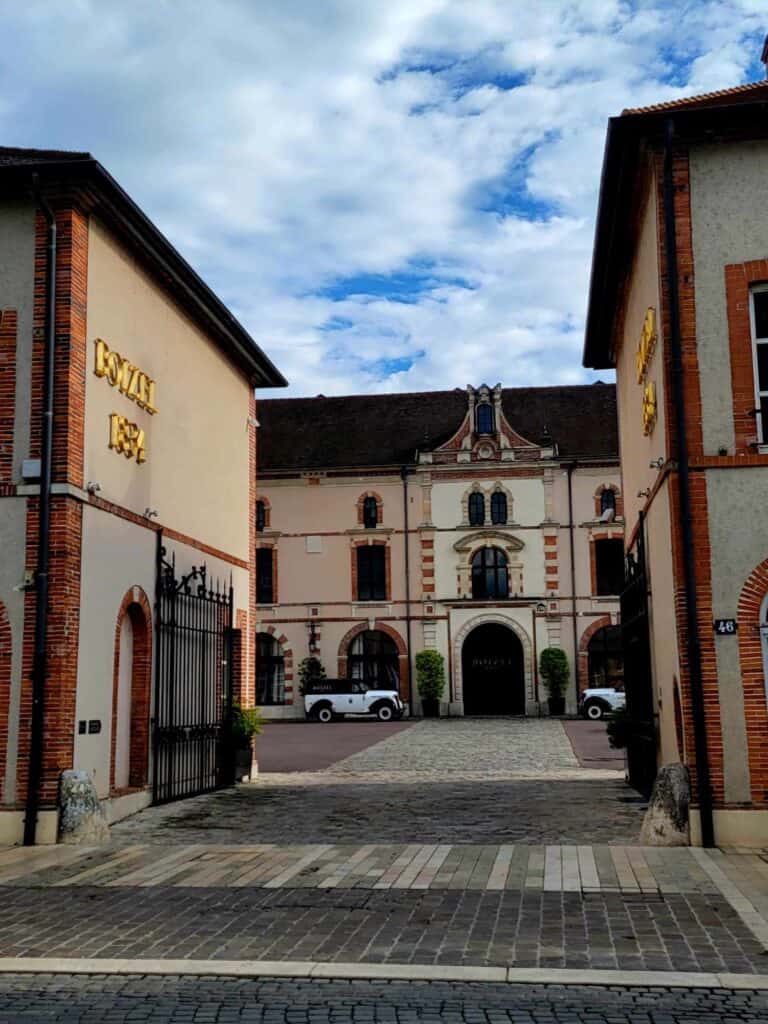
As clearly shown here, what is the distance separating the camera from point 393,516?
148 ft

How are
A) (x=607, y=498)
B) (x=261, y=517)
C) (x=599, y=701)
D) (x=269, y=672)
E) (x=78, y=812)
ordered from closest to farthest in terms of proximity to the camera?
1. (x=78, y=812)
2. (x=599, y=701)
3. (x=607, y=498)
4. (x=269, y=672)
5. (x=261, y=517)

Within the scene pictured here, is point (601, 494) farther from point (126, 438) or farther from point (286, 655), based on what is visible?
point (126, 438)

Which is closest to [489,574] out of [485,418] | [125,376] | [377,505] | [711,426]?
[377,505]

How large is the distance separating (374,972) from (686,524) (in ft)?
20.4

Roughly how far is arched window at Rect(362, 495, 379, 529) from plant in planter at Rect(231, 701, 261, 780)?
27.0 m

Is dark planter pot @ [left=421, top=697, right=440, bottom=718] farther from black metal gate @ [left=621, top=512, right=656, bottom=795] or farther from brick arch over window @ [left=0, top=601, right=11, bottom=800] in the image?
brick arch over window @ [left=0, top=601, right=11, bottom=800]

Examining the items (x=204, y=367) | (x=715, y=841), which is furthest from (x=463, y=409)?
(x=715, y=841)

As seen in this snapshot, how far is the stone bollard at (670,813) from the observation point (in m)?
11.0

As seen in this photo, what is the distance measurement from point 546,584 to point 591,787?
89.8ft

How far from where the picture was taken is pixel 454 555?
1743 inches

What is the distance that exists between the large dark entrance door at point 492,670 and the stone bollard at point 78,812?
32553 millimetres

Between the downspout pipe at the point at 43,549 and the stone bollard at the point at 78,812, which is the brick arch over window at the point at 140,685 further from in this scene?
the stone bollard at the point at 78,812

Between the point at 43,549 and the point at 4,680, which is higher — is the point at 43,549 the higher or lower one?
the higher one

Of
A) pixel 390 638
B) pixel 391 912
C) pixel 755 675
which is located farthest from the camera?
pixel 390 638
